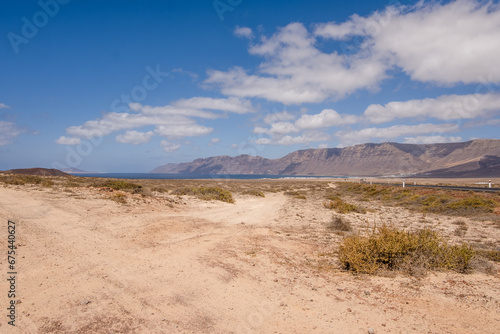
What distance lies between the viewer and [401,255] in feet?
23.8

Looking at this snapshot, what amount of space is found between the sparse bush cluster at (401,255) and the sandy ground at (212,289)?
1.10ft

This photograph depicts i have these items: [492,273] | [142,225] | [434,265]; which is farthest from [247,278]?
[142,225]

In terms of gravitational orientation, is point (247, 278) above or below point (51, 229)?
below

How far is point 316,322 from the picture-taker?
462 cm

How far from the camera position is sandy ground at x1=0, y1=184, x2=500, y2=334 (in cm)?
451

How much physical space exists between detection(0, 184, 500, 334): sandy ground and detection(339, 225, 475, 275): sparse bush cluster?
0.33 meters

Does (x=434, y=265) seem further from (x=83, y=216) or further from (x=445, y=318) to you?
(x=83, y=216)

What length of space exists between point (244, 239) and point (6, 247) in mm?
7133

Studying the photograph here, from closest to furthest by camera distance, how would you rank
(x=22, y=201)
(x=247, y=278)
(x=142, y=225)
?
(x=247, y=278) < (x=142, y=225) < (x=22, y=201)

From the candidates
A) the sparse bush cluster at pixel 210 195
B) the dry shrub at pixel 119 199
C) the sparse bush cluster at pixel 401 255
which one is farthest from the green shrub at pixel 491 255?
the sparse bush cluster at pixel 210 195

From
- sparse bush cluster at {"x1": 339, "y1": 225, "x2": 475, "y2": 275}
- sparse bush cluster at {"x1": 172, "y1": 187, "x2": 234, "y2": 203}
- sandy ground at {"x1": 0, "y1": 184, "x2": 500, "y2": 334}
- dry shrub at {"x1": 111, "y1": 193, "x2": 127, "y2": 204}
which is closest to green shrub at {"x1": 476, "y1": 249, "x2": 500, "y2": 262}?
sparse bush cluster at {"x1": 339, "y1": 225, "x2": 475, "y2": 275}

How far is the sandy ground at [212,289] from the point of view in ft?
14.8

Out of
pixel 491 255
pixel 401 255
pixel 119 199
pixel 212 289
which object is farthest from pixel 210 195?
pixel 491 255

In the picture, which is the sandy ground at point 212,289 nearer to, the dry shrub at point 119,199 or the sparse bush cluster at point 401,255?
the sparse bush cluster at point 401,255
